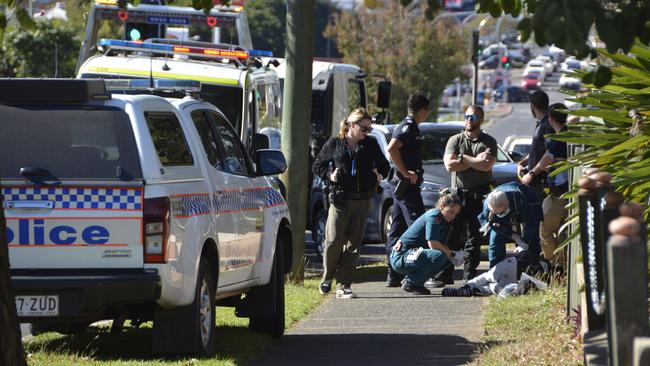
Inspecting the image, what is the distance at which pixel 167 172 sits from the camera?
8203mm

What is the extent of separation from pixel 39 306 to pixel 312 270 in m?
8.10

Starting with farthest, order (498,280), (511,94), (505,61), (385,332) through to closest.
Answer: (511,94) → (505,61) → (498,280) → (385,332)

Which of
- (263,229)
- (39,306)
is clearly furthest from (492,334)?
(39,306)

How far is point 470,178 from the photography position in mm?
13500

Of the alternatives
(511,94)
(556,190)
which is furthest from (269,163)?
(511,94)

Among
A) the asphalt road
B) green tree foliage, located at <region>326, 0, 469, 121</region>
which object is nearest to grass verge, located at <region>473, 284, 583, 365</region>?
green tree foliage, located at <region>326, 0, 469, 121</region>

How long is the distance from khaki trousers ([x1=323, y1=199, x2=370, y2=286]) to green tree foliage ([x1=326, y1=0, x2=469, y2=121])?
3800cm

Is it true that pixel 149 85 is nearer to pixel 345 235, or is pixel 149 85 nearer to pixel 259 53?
pixel 345 235

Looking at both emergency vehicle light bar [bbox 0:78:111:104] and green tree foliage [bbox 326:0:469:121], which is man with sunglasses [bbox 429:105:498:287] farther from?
green tree foliage [bbox 326:0:469:121]

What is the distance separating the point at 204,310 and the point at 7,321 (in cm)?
321

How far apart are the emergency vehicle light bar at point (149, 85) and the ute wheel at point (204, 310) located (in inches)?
60.5

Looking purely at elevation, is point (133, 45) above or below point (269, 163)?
above

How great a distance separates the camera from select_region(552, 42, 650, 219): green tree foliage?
7.36 m

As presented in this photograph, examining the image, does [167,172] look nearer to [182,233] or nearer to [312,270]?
[182,233]
